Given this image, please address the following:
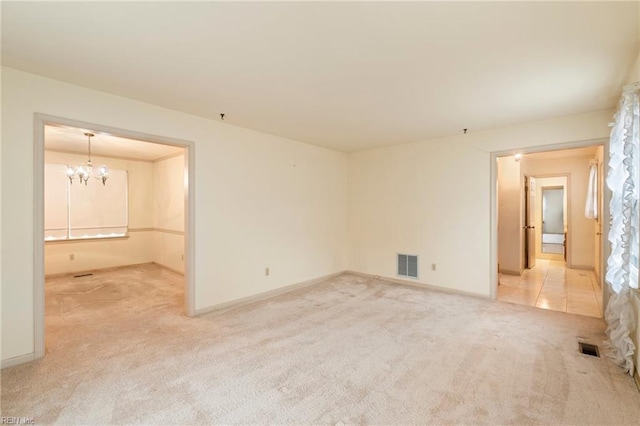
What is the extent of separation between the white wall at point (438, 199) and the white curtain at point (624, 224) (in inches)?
53.5

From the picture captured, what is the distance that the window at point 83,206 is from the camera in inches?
225

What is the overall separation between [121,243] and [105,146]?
226 centimetres

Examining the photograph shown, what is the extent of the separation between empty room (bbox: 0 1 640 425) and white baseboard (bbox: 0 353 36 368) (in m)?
0.02

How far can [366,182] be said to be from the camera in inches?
224

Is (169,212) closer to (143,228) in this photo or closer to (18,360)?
(143,228)

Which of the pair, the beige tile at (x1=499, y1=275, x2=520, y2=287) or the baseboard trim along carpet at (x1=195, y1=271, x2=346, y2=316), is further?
the beige tile at (x1=499, y1=275, x2=520, y2=287)

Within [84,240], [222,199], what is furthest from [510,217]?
[84,240]

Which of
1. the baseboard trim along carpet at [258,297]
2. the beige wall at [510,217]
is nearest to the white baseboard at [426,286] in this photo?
the baseboard trim along carpet at [258,297]

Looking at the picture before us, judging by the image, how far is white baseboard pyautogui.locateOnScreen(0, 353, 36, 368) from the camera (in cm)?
241

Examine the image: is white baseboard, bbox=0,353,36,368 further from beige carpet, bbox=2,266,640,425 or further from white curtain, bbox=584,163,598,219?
white curtain, bbox=584,163,598,219

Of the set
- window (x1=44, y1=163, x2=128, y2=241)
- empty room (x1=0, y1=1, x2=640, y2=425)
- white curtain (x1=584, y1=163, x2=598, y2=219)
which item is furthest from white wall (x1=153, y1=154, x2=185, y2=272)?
white curtain (x1=584, y1=163, x2=598, y2=219)

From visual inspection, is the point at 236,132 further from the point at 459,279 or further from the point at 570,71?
the point at 459,279

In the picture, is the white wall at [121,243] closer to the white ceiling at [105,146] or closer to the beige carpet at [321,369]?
the white ceiling at [105,146]

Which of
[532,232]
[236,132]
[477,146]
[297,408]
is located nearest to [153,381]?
[297,408]
